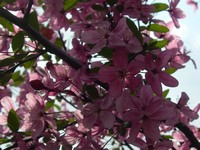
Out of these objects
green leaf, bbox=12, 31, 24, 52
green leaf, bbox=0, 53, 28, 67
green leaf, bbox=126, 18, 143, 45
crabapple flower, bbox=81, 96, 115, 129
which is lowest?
crabapple flower, bbox=81, 96, 115, 129

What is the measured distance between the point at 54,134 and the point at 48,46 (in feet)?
1.22

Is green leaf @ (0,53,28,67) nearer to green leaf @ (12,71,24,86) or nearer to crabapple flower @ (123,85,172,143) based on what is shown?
crabapple flower @ (123,85,172,143)

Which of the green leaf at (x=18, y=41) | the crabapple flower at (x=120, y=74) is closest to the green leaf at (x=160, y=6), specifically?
the crabapple flower at (x=120, y=74)

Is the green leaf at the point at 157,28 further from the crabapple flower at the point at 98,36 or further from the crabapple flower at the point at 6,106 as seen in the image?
the crabapple flower at the point at 6,106

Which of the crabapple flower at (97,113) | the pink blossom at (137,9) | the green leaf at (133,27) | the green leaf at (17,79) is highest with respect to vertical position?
the pink blossom at (137,9)

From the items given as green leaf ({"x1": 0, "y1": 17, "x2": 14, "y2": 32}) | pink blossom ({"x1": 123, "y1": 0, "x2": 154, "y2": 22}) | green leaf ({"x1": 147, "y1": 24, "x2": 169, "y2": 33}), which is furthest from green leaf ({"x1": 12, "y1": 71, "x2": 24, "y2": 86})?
pink blossom ({"x1": 123, "y1": 0, "x2": 154, "y2": 22})

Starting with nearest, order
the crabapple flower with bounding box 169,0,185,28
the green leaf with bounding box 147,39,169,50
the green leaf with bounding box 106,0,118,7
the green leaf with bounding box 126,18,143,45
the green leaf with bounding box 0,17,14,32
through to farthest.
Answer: the green leaf with bounding box 126,18,143,45
the green leaf with bounding box 147,39,169,50
the green leaf with bounding box 106,0,118,7
the green leaf with bounding box 0,17,14,32
the crabapple flower with bounding box 169,0,185,28

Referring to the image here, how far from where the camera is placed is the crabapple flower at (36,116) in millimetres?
1677

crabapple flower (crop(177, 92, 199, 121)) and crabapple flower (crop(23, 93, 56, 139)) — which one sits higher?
crabapple flower (crop(23, 93, 56, 139))

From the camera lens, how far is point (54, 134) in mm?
1674

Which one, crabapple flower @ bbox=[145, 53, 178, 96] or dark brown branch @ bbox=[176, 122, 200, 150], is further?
dark brown branch @ bbox=[176, 122, 200, 150]

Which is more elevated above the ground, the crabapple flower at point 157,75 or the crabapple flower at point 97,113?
the crabapple flower at point 157,75

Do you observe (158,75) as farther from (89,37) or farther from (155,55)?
(89,37)

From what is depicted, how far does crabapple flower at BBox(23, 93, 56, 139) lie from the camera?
1.68m
